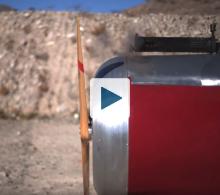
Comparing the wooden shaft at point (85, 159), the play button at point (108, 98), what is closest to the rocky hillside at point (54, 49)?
the wooden shaft at point (85, 159)

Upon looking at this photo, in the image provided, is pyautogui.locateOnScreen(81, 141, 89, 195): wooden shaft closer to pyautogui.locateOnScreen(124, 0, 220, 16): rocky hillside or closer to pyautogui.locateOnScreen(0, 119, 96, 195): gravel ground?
pyautogui.locateOnScreen(0, 119, 96, 195): gravel ground

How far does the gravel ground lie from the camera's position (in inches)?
187

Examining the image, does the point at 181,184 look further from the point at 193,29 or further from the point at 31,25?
the point at 31,25

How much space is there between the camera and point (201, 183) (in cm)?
256

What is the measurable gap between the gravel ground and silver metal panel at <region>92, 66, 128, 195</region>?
68.1 inches

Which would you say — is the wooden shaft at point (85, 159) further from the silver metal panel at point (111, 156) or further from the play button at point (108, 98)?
the play button at point (108, 98)

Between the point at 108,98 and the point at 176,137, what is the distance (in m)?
0.53

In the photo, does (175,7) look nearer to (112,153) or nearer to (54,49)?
(54,49)

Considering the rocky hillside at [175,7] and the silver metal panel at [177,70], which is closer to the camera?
the silver metal panel at [177,70]

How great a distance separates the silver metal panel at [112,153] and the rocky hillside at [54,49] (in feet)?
23.2

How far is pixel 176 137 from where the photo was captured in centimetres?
249

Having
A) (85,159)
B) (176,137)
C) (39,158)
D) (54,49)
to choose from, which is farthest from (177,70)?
(54,49)
